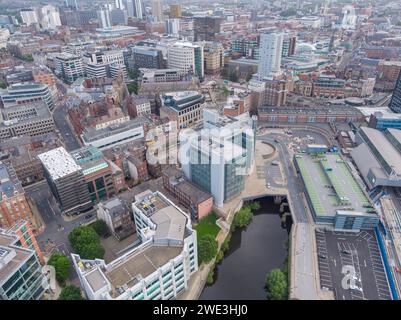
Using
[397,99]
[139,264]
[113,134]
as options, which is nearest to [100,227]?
[139,264]

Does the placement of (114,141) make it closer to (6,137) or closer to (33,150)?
(33,150)

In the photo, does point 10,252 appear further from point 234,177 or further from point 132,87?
point 132,87

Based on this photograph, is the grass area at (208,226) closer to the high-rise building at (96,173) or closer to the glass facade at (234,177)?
the glass facade at (234,177)

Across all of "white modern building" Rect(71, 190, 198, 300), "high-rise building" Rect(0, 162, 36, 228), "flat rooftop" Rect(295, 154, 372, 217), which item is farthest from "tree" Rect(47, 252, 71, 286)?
"flat rooftop" Rect(295, 154, 372, 217)
